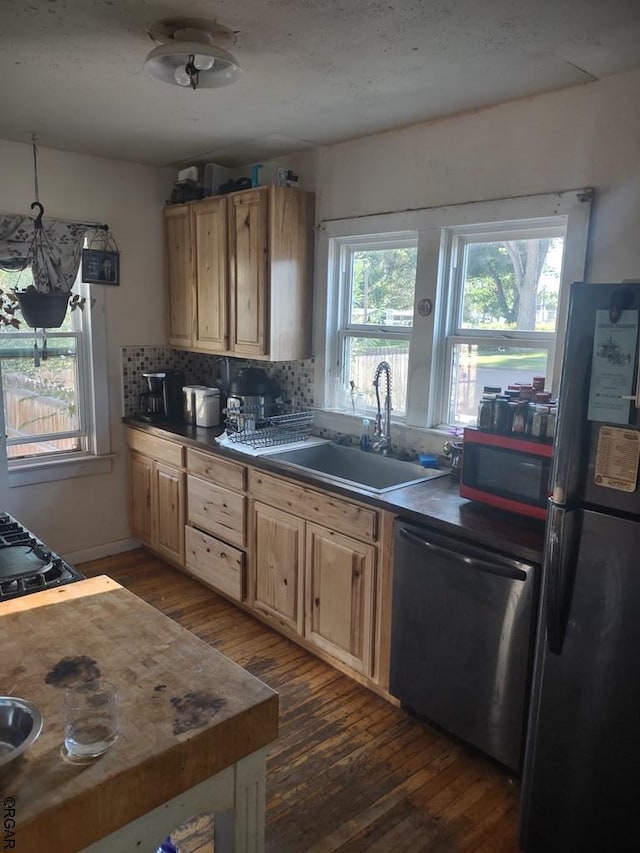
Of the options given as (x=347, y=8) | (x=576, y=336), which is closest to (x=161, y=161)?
(x=347, y=8)

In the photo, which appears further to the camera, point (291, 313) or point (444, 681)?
point (291, 313)

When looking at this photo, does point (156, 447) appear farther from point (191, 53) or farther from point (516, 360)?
point (191, 53)

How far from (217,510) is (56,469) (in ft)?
3.76

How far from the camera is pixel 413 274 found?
120 inches

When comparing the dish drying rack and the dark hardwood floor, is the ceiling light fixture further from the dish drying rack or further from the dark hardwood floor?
the dark hardwood floor

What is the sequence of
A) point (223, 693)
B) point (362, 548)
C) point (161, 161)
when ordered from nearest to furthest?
point (223, 693) < point (362, 548) < point (161, 161)

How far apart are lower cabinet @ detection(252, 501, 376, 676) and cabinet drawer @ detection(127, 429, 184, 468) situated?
2.43ft

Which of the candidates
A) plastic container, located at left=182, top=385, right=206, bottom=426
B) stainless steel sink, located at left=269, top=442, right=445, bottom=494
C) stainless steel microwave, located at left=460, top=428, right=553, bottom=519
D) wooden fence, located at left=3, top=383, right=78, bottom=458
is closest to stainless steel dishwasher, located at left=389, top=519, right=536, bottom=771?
stainless steel microwave, located at left=460, top=428, right=553, bottom=519

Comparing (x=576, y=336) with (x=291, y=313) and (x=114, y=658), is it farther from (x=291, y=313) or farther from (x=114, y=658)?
(x=291, y=313)

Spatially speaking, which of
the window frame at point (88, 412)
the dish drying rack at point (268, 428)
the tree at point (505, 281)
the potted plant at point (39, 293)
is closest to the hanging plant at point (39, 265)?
the potted plant at point (39, 293)

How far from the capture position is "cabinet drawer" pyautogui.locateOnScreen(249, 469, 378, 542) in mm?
2518

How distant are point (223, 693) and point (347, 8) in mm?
1806

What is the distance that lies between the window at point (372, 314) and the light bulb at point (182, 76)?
128 centimetres

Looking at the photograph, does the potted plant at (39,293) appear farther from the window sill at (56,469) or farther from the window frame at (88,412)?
the window sill at (56,469)
